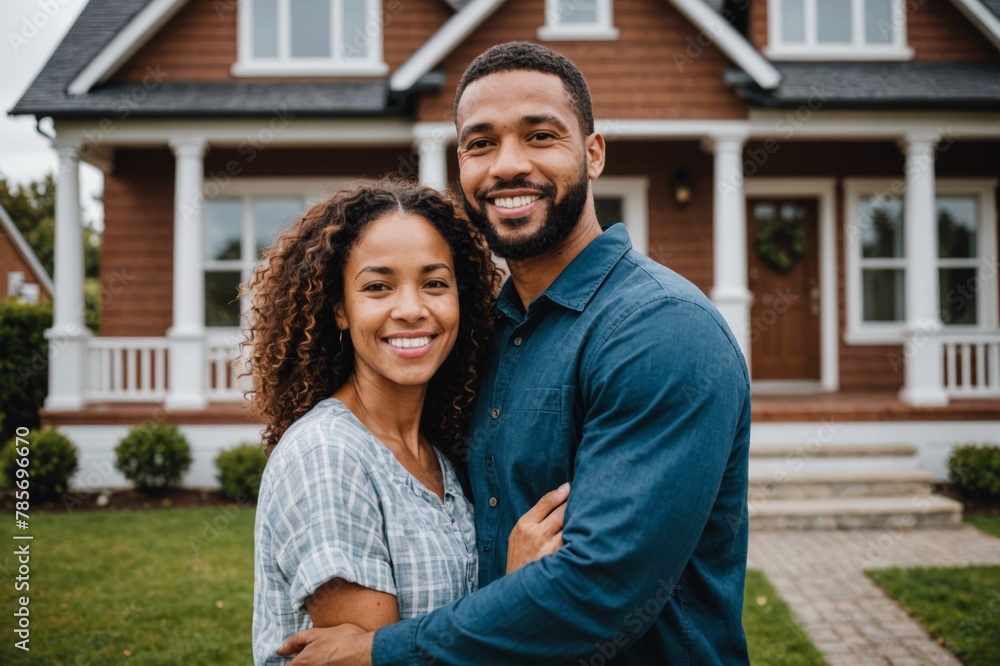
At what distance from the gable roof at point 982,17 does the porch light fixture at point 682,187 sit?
3.92 meters

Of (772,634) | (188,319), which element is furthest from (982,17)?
(188,319)

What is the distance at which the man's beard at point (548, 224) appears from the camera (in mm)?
2127

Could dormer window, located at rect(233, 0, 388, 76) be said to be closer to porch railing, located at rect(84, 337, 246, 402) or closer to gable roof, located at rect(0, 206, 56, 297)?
porch railing, located at rect(84, 337, 246, 402)

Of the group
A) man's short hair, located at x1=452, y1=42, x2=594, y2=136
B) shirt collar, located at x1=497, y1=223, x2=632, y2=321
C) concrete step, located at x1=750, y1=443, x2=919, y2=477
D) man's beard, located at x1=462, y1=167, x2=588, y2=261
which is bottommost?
A: concrete step, located at x1=750, y1=443, x2=919, y2=477

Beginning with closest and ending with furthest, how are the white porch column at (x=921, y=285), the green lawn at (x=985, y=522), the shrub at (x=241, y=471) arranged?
the green lawn at (x=985, y=522)
the shrub at (x=241, y=471)
the white porch column at (x=921, y=285)

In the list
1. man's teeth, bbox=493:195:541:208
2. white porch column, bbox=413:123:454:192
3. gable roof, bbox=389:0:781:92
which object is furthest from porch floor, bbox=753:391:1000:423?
man's teeth, bbox=493:195:541:208

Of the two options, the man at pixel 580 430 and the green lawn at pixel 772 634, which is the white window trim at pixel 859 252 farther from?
the man at pixel 580 430

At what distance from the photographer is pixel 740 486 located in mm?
→ 1900

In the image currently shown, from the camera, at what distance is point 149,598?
5598mm

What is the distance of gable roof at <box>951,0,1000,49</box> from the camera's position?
10086 millimetres

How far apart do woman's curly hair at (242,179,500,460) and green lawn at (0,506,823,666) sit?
300 cm

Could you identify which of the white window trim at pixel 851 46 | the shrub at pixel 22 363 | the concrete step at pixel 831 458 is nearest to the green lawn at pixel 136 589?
the shrub at pixel 22 363

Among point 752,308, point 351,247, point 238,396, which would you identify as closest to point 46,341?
point 238,396

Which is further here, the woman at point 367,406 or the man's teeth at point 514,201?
the man's teeth at point 514,201
